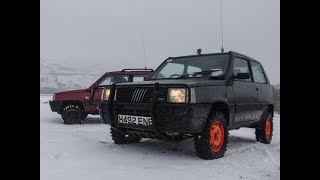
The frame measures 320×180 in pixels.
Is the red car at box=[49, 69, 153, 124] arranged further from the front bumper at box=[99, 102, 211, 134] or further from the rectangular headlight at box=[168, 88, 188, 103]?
the rectangular headlight at box=[168, 88, 188, 103]

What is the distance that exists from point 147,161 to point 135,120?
601 mm

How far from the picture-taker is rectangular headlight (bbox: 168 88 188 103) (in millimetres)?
4340

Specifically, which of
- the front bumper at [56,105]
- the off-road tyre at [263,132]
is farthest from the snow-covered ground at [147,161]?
the front bumper at [56,105]

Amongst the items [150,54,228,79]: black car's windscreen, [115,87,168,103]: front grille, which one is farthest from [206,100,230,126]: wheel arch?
[115,87,168,103]: front grille

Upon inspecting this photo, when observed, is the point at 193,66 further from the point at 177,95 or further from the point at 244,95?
the point at 177,95

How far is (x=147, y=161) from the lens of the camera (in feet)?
14.8

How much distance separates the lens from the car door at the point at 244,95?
5.39 metres

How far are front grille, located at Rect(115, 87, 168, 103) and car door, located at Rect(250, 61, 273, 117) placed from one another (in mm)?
2490

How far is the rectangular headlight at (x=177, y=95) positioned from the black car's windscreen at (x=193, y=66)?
93 centimetres

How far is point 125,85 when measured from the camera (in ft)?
16.5

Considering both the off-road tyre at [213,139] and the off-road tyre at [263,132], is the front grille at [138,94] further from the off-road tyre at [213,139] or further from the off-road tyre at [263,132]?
the off-road tyre at [263,132]

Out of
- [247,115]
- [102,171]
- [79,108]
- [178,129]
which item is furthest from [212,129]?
[79,108]
